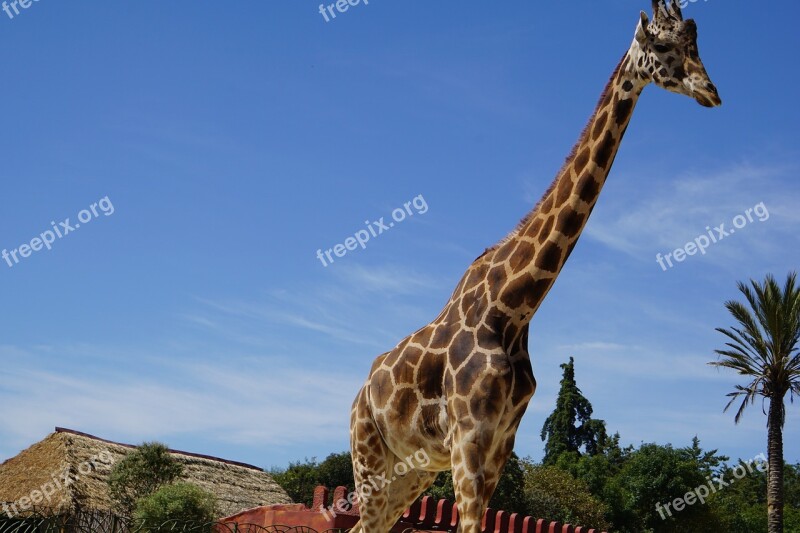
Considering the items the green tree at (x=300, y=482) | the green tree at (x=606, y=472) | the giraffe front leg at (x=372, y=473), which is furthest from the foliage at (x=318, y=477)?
the giraffe front leg at (x=372, y=473)

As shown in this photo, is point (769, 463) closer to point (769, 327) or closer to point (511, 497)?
point (769, 327)

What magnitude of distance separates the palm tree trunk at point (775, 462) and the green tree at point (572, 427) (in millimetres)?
24974

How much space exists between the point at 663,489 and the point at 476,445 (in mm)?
31688

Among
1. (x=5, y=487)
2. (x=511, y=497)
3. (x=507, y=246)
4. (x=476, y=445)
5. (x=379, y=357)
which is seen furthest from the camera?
(x=511, y=497)

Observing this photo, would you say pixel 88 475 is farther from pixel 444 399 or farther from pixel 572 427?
pixel 572 427

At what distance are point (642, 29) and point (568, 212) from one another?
172cm

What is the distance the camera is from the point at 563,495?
113 ft

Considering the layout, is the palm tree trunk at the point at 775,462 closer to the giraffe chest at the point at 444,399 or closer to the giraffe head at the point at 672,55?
the giraffe chest at the point at 444,399

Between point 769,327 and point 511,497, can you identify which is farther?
point 511,497

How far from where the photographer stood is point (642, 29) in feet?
25.6

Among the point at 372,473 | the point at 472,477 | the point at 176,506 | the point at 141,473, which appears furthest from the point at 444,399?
the point at 141,473

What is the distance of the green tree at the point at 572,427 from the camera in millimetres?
50156

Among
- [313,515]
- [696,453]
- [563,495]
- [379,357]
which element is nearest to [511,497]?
[563,495]

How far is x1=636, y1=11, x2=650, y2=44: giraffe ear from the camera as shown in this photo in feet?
25.6
